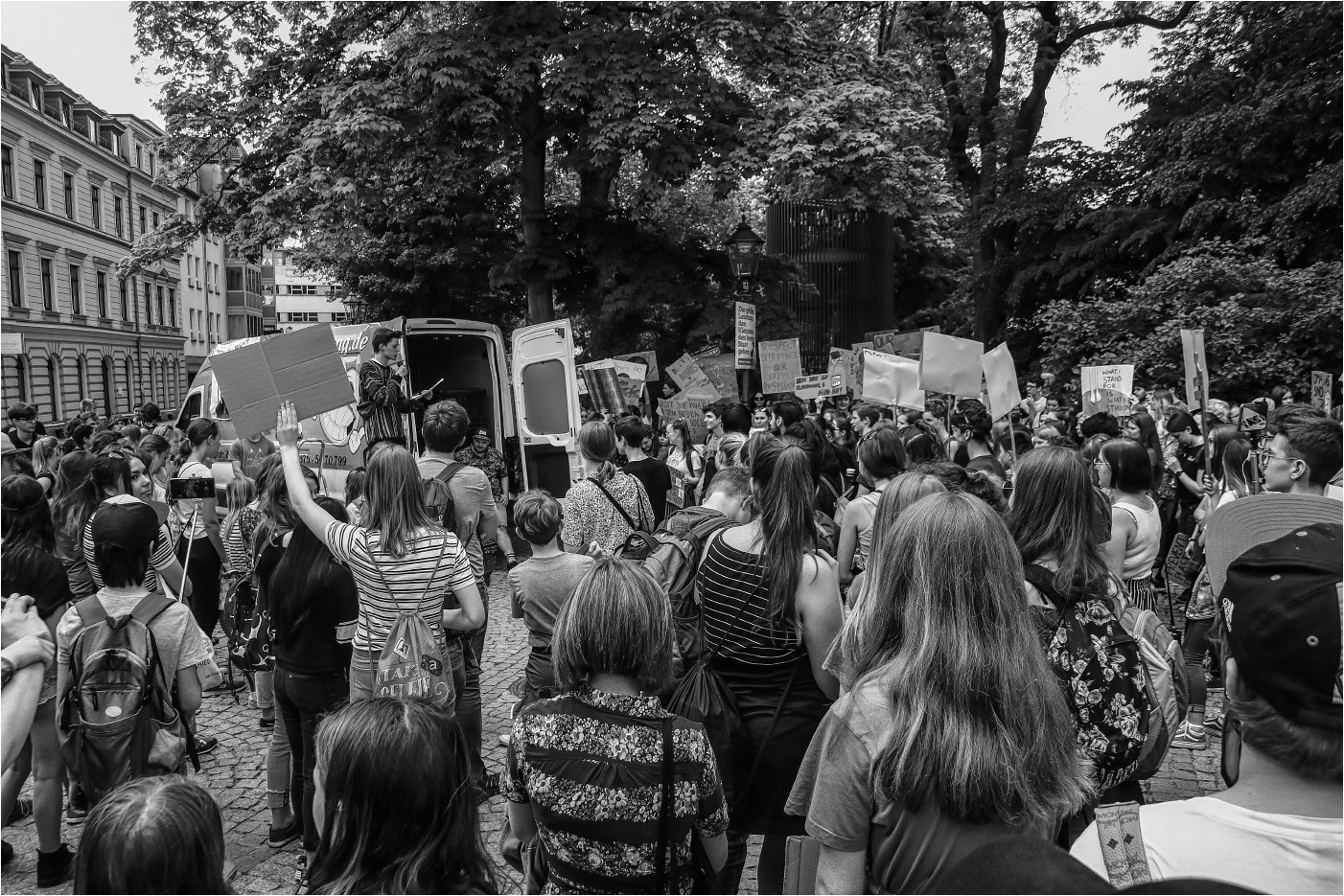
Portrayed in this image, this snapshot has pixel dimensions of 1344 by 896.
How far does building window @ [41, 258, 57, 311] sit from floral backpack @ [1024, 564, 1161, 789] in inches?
1822

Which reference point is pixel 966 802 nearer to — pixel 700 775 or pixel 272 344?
pixel 700 775

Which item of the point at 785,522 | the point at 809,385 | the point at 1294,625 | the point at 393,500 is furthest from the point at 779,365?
the point at 1294,625

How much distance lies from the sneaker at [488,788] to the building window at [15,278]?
40.5 meters

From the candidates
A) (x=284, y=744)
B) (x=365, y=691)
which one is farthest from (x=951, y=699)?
(x=284, y=744)

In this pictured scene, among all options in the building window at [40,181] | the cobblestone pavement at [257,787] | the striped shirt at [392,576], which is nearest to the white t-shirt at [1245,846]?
the cobblestone pavement at [257,787]

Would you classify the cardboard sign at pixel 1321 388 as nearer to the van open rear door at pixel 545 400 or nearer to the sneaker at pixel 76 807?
the van open rear door at pixel 545 400

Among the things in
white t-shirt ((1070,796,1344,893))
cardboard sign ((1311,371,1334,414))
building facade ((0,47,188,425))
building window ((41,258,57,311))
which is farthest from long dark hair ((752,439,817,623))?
building window ((41,258,57,311))

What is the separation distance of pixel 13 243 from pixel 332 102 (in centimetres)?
3085

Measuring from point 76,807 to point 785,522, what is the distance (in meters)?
3.78

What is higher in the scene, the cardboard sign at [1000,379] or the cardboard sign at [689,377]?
the cardboard sign at [689,377]

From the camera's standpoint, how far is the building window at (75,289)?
4250 cm

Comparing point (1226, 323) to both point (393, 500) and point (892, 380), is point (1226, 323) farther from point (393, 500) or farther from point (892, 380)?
point (393, 500)

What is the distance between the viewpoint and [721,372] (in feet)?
50.9

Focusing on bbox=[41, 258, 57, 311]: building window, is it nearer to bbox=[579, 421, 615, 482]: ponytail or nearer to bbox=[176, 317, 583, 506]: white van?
bbox=[176, 317, 583, 506]: white van
